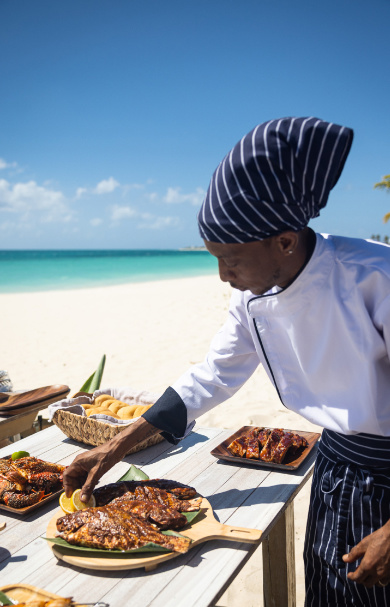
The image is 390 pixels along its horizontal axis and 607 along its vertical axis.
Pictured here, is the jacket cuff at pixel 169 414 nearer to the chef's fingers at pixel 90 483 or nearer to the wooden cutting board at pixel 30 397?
the chef's fingers at pixel 90 483

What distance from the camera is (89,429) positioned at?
2.21m

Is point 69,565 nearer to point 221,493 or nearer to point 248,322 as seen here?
point 221,493

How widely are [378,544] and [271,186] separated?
3.36 ft

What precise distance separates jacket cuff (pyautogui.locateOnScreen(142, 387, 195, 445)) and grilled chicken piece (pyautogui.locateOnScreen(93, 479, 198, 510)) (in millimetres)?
202

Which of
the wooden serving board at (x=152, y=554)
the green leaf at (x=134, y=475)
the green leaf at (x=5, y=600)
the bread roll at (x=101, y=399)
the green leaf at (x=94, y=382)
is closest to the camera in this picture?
the green leaf at (x=5, y=600)

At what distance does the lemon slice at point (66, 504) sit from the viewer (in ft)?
5.23

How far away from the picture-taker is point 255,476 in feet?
6.31

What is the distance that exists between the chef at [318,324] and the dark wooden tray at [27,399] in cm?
139

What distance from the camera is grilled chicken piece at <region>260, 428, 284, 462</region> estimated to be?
1981mm

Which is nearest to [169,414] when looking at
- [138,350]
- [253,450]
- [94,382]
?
[253,450]

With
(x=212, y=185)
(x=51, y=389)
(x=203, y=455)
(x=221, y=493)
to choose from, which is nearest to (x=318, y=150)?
(x=212, y=185)

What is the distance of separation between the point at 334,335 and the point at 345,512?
0.59m

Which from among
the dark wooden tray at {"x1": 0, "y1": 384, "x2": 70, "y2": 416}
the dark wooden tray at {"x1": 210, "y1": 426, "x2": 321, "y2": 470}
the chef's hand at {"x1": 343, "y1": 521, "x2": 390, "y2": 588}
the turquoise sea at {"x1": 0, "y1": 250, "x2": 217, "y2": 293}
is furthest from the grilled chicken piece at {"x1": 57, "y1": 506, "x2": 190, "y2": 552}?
the turquoise sea at {"x1": 0, "y1": 250, "x2": 217, "y2": 293}

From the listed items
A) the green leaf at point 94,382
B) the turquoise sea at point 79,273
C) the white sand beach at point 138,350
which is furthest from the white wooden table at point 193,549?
the turquoise sea at point 79,273
